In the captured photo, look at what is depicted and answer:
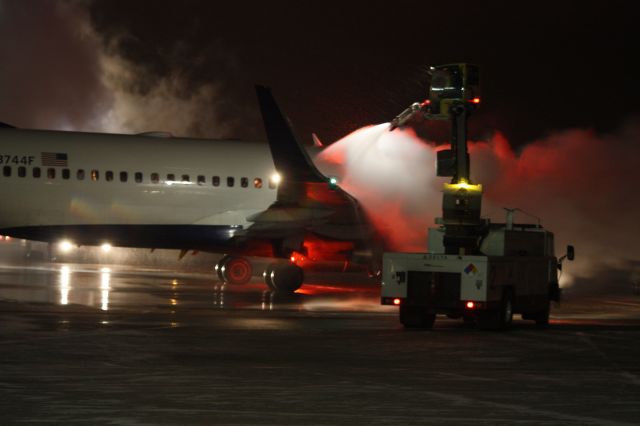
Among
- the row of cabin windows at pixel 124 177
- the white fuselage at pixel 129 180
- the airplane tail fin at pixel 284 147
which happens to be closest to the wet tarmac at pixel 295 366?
the white fuselage at pixel 129 180

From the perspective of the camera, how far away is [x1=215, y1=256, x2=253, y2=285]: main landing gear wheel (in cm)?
3591

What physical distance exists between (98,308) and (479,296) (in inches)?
319

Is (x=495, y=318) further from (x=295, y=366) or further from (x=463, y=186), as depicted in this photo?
(x=295, y=366)

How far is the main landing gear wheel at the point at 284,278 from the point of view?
31.7 metres

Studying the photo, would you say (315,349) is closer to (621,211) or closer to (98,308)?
(98,308)

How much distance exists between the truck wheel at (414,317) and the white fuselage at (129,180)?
43.1ft

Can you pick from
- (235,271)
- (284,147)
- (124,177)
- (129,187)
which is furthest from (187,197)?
(235,271)

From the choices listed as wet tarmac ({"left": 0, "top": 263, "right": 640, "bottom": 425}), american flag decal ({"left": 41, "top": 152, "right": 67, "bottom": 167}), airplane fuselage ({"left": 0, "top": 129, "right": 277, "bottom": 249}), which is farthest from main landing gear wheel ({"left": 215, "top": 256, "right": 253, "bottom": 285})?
wet tarmac ({"left": 0, "top": 263, "right": 640, "bottom": 425})

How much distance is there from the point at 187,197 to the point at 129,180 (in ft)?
5.75

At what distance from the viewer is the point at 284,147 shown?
33.1 m

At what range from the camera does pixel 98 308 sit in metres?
24.1

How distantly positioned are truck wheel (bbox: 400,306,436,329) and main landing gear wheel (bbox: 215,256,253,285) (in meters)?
14.6

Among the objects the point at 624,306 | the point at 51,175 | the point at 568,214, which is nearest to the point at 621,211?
the point at 568,214

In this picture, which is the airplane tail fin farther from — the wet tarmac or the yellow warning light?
the yellow warning light
